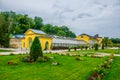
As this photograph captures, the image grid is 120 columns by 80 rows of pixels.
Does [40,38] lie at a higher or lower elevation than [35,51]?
higher

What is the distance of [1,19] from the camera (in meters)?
47.2

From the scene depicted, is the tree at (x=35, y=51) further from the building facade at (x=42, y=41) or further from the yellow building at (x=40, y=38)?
the yellow building at (x=40, y=38)

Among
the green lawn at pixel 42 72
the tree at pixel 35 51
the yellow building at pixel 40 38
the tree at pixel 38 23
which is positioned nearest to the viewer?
the green lawn at pixel 42 72

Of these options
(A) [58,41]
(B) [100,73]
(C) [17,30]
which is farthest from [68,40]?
(B) [100,73]

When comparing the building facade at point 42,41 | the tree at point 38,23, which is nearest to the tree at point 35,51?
the building facade at point 42,41

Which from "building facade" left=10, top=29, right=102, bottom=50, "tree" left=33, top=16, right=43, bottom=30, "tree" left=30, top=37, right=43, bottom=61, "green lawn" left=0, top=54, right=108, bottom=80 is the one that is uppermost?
"tree" left=33, top=16, right=43, bottom=30

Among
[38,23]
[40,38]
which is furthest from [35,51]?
[38,23]

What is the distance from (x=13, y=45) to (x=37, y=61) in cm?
4755

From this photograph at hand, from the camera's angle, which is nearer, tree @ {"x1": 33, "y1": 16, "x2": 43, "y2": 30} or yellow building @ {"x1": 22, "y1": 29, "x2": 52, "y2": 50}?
yellow building @ {"x1": 22, "y1": 29, "x2": 52, "y2": 50}

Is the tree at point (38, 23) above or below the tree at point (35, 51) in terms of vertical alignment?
above

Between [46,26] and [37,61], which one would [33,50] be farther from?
[46,26]

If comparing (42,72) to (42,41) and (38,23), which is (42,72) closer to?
(42,41)

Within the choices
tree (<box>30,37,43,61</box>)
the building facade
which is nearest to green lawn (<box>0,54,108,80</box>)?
tree (<box>30,37,43,61</box>)

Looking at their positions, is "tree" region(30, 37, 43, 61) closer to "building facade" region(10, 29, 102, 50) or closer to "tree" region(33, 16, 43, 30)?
"building facade" region(10, 29, 102, 50)
